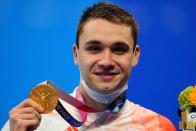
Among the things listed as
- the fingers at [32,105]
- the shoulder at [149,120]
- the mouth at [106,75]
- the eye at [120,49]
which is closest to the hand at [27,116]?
the fingers at [32,105]

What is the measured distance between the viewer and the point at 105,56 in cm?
159

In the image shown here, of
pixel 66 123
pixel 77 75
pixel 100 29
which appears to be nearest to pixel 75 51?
pixel 100 29

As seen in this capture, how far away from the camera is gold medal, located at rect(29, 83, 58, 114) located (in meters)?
1.41

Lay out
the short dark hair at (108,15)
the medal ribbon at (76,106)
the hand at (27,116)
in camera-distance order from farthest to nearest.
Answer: the short dark hair at (108,15) < the medal ribbon at (76,106) < the hand at (27,116)

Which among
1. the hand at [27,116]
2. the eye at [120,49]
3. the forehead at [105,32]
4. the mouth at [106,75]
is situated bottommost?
the hand at [27,116]

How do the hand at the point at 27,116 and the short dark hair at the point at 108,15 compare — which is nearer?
the hand at the point at 27,116

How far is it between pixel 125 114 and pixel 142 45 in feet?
3.30

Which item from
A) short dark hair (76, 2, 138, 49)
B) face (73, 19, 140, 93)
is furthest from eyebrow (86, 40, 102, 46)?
short dark hair (76, 2, 138, 49)

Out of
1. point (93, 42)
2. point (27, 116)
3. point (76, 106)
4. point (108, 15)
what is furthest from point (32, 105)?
point (108, 15)

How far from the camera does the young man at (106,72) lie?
1615 millimetres

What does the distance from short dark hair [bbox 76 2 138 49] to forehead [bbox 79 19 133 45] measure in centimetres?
3

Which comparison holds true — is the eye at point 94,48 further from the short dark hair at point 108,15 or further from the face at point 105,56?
the short dark hair at point 108,15

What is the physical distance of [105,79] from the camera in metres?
1.61

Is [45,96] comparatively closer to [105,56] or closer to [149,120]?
[105,56]
